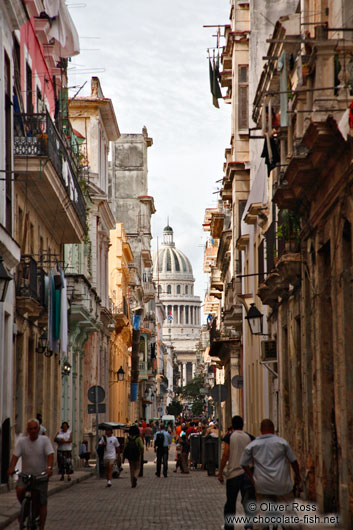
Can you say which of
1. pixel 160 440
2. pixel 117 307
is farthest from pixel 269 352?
pixel 117 307

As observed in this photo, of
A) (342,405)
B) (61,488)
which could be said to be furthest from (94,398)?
(342,405)

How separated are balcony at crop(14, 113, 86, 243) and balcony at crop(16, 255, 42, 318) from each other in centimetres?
179

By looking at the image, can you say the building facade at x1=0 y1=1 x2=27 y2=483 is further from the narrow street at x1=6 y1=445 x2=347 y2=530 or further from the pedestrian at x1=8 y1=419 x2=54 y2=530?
the pedestrian at x1=8 y1=419 x2=54 y2=530

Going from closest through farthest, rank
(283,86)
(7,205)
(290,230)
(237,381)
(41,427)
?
(283,86) → (290,230) → (41,427) → (7,205) → (237,381)

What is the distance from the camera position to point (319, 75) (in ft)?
48.7

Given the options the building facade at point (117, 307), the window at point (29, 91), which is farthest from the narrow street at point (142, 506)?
the building facade at point (117, 307)

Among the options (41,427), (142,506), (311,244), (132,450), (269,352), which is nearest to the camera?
(311,244)

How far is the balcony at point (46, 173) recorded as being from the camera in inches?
936

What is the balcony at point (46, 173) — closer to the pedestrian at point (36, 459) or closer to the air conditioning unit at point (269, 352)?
the air conditioning unit at point (269, 352)

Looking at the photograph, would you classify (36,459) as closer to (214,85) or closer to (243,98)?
(214,85)

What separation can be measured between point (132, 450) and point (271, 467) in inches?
604

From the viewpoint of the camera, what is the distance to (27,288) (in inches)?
961

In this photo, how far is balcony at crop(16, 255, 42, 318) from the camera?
2427 cm

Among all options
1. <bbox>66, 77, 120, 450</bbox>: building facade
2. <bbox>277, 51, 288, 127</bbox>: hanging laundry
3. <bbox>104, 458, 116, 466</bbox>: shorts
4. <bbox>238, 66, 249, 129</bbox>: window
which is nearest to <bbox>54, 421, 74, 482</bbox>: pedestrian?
<bbox>104, 458, 116, 466</bbox>: shorts
